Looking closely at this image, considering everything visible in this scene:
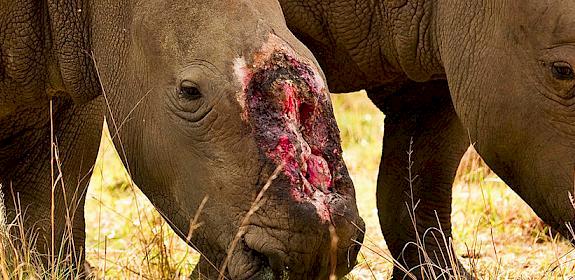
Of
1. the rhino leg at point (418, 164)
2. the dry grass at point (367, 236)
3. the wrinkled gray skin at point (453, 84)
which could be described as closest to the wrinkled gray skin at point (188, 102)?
the dry grass at point (367, 236)

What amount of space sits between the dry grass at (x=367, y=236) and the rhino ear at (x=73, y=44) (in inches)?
15.1

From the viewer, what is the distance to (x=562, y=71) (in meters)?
5.65

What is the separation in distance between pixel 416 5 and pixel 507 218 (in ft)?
8.69

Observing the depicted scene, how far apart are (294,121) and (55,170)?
217 cm

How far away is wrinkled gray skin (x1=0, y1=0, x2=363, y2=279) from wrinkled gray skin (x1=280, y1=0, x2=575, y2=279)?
101 centimetres

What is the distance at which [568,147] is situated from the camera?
5699 mm

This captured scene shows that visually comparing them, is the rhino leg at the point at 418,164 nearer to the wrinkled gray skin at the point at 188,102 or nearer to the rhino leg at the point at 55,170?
the rhino leg at the point at 55,170

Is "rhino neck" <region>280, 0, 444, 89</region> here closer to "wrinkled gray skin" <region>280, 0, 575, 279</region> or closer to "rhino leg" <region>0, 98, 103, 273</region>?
"wrinkled gray skin" <region>280, 0, 575, 279</region>

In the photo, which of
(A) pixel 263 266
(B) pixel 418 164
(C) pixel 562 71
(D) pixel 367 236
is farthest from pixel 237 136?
(B) pixel 418 164

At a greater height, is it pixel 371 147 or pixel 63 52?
pixel 371 147

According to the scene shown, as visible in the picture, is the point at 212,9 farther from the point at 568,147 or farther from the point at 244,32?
the point at 568,147

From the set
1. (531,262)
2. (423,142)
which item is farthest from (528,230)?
(423,142)

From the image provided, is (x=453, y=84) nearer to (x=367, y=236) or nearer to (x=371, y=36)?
(x=371, y=36)

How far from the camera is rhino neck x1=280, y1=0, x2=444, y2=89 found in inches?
253
